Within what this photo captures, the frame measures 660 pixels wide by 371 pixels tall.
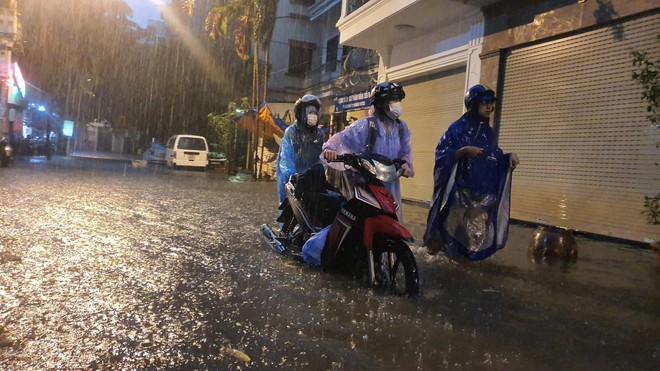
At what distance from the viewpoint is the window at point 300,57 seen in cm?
3077

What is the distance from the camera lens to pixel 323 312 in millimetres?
3713

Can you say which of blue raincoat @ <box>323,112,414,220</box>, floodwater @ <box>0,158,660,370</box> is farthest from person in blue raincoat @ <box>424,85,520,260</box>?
blue raincoat @ <box>323,112,414,220</box>

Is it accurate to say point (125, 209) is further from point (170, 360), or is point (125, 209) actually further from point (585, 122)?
point (585, 122)

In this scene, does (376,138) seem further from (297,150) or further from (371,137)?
(297,150)

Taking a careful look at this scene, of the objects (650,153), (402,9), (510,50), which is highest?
(402,9)

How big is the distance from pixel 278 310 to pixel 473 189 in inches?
110

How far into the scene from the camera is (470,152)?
533cm

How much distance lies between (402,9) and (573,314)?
9578mm

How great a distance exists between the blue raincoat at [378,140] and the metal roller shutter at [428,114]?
24.8 feet

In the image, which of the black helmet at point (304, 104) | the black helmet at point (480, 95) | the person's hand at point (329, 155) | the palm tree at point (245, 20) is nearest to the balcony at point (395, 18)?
the black helmet at point (480, 95)

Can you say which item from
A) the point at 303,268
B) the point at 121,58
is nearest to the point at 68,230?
the point at 303,268

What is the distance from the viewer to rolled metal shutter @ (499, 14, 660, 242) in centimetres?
790

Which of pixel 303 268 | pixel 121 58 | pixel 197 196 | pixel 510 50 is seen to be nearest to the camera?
pixel 303 268

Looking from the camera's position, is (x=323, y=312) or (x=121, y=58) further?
(x=121, y=58)
